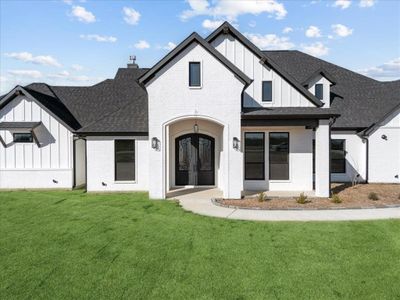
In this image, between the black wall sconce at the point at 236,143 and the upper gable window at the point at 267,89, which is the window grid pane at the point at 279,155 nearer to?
the upper gable window at the point at 267,89

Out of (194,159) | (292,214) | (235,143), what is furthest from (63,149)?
(292,214)

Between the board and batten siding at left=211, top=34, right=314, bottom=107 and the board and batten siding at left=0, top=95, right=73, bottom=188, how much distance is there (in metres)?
10.5

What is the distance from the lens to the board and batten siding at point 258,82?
1556 centimetres

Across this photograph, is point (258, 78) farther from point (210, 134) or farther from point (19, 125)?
point (19, 125)

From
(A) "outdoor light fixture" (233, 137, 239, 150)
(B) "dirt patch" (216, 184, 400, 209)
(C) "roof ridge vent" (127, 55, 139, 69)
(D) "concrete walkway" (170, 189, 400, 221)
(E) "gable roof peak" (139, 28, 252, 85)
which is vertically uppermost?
(C) "roof ridge vent" (127, 55, 139, 69)

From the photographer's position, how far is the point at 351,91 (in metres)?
20.7

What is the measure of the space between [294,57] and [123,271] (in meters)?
19.1

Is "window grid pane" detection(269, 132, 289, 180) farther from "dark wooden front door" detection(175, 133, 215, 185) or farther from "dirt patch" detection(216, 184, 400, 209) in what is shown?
"dark wooden front door" detection(175, 133, 215, 185)

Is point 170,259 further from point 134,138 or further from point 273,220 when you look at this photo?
point 134,138

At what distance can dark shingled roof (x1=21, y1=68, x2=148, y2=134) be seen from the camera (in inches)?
656

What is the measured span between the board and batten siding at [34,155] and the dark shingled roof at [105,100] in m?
0.95

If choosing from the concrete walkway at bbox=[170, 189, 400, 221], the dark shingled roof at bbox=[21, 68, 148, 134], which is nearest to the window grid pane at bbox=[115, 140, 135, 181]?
the dark shingled roof at bbox=[21, 68, 148, 134]

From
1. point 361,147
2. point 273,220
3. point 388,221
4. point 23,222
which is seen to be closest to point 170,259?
point 273,220

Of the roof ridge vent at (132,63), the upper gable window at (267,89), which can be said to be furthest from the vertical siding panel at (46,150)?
the upper gable window at (267,89)
